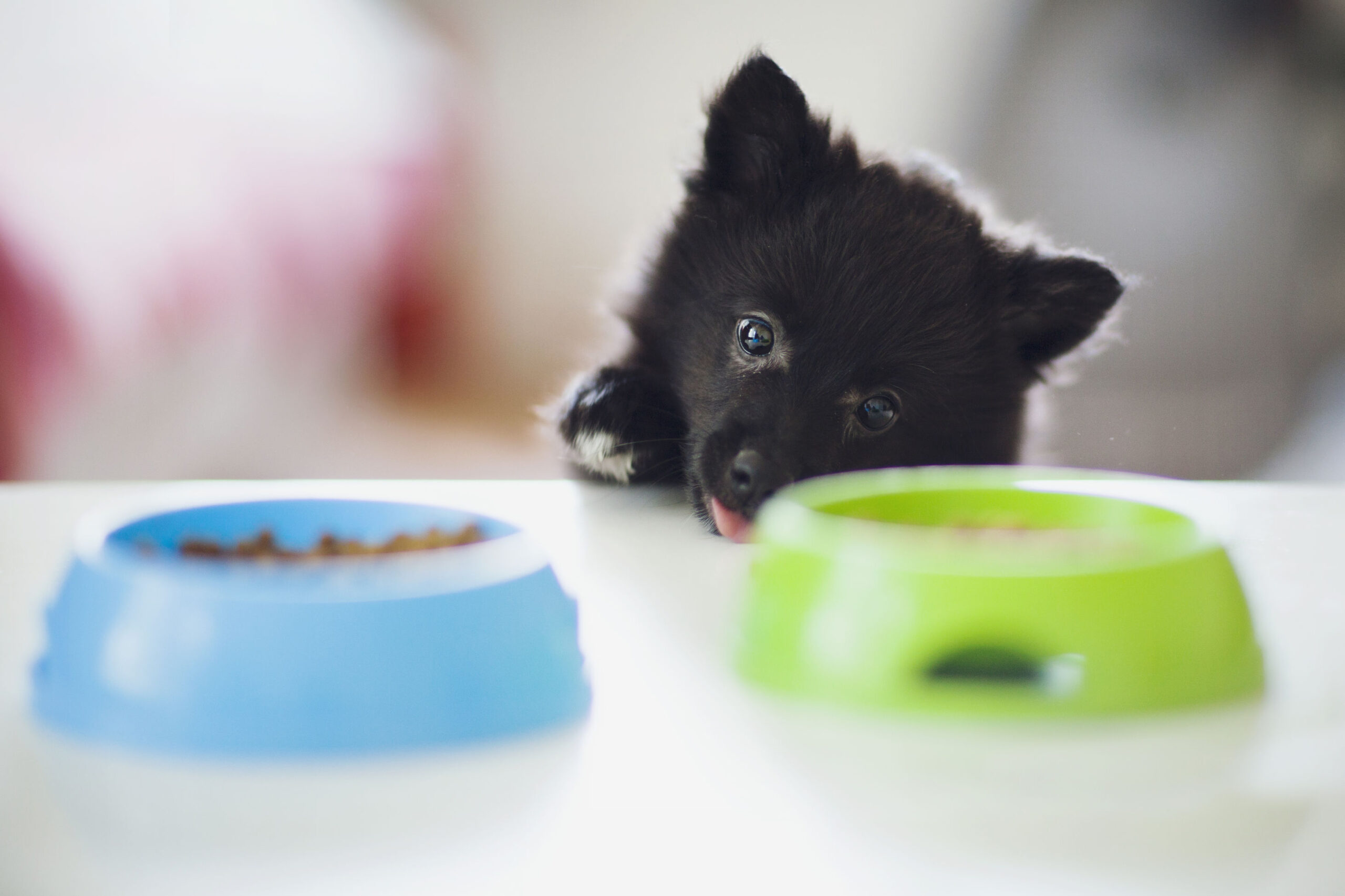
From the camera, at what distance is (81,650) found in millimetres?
834

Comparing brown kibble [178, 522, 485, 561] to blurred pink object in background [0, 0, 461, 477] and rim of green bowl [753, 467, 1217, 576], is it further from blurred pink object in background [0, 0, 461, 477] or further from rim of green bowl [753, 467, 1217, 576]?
blurred pink object in background [0, 0, 461, 477]

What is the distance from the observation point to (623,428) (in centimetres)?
208

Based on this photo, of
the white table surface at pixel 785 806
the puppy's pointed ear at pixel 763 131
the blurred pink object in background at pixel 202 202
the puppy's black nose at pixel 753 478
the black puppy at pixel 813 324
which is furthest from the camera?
the blurred pink object in background at pixel 202 202

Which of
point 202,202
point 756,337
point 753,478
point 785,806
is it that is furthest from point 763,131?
point 202,202

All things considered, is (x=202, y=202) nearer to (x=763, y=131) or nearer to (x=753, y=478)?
(x=763, y=131)

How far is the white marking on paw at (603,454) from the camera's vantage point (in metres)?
2.07

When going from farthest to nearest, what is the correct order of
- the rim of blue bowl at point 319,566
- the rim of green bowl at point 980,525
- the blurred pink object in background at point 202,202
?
1. the blurred pink object in background at point 202,202
2. the rim of green bowl at point 980,525
3. the rim of blue bowl at point 319,566

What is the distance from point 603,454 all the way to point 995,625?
4.09ft

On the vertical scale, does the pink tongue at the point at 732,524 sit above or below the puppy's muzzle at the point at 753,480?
below

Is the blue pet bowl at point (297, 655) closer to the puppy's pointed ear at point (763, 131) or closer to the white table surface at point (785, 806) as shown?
the white table surface at point (785, 806)

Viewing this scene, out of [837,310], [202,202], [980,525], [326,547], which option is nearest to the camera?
[326,547]

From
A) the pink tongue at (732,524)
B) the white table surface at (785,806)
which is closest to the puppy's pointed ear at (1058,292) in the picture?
the pink tongue at (732,524)

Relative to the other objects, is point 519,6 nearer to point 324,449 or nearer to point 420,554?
point 324,449

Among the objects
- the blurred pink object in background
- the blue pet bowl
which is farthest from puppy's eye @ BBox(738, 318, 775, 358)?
the blurred pink object in background
